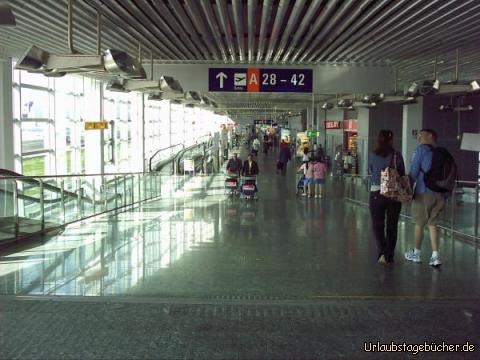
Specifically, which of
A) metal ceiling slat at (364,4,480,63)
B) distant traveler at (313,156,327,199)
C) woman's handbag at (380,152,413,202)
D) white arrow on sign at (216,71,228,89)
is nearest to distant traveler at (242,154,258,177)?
distant traveler at (313,156,327,199)

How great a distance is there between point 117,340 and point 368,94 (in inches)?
442

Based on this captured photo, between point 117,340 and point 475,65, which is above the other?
point 475,65

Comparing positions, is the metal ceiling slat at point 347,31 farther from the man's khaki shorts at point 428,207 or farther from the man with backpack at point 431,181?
the man's khaki shorts at point 428,207

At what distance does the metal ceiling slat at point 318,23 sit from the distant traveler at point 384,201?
2480 mm

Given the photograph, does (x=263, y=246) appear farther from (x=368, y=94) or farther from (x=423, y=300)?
(x=368, y=94)

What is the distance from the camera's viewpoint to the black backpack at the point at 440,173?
232 inches

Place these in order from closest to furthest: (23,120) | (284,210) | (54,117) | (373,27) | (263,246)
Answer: (263,246), (373,27), (284,210), (23,120), (54,117)

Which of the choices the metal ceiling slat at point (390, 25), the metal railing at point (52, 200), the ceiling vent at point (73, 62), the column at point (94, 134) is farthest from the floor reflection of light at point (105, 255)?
the column at point (94, 134)

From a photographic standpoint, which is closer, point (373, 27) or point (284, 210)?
point (373, 27)

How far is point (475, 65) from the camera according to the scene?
13867 millimetres

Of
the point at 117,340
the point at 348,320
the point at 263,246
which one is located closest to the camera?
the point at 117,340

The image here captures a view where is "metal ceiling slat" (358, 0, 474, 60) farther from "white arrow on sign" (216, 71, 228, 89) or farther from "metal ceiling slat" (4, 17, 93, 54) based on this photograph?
"metal ceiling slat" (4, 17, 93, 54)

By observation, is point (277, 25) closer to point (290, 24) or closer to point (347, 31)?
point (290, 24)

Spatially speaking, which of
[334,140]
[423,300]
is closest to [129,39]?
[423,300]
